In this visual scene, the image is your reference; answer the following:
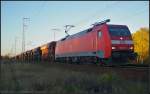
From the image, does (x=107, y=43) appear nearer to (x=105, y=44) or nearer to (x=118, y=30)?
(x=105, y=44)

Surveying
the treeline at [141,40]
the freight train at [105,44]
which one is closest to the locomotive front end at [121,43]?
the freight train at [105,44]

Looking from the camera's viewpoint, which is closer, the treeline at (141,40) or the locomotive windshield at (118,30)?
the locomotive windshield at (118,30)

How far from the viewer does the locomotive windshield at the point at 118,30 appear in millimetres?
23312

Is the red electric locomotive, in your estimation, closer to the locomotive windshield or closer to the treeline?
the locomotive windshield

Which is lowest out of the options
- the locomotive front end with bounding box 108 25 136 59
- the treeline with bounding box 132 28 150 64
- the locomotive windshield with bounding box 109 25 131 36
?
the locomotive front end with bounding box 108 25 136 59

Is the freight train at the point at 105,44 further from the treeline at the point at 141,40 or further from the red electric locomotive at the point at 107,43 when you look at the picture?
the treeline at the point at 141,40

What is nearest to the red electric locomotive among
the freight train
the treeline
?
the freight train

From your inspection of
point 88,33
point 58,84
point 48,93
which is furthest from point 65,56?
point 48,93

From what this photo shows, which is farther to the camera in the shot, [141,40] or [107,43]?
[141,40]

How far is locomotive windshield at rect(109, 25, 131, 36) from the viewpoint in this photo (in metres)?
23.3

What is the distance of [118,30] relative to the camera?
23.7 metres

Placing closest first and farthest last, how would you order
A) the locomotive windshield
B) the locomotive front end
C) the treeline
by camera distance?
the locomotive front end → the locomotive windshield → the treeline

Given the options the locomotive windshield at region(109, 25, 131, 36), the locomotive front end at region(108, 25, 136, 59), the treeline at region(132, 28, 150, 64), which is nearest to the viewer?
the locomotive front end at region(108, 25, 136, 59)

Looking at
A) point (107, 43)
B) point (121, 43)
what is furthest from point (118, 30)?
point (107, 43)
